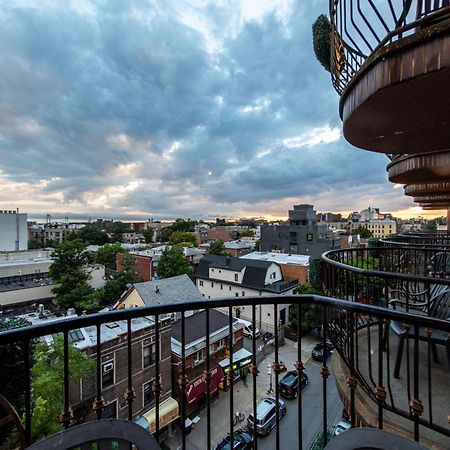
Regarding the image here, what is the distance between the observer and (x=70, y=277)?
17.3 meters

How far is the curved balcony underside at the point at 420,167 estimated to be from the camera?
4.66 meters

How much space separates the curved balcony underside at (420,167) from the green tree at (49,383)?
8.39 metres

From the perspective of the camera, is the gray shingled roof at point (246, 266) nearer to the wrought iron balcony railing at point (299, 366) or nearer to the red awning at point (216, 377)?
the red awning at point (216, 377)

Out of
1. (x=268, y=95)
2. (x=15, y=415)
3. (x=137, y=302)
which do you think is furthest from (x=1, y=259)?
(x=15, y=415)

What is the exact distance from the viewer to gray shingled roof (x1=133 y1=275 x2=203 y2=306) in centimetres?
→ 1202

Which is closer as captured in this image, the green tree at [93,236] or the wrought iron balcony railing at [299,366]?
the wrought iron balcony railing at [299,366]

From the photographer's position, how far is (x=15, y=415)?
1005 mm

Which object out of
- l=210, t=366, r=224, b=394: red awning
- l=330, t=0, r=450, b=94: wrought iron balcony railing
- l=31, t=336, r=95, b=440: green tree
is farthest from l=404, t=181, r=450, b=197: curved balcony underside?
l=31, t=336, r=95, b=440: green tree

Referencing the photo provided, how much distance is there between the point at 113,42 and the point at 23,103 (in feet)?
15.8

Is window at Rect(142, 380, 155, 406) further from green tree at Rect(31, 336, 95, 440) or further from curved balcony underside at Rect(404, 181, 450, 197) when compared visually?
curved balcony underside at Rect(404, 181, 450, 197)

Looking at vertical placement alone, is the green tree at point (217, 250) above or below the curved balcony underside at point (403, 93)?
below

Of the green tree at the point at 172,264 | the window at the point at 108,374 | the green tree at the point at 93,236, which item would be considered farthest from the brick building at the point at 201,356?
the green tree at the point at 93,236

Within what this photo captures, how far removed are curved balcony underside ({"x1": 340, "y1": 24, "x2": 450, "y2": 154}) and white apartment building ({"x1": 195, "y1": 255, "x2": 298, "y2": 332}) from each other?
47.1 feet

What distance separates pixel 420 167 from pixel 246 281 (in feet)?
47.2
